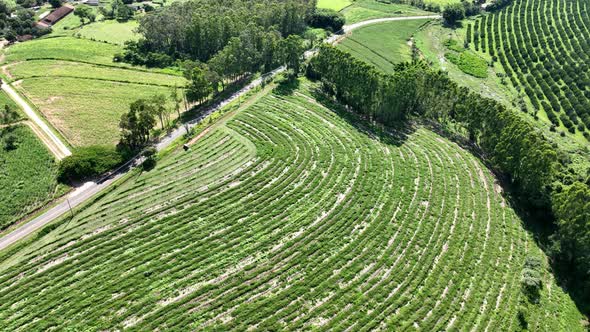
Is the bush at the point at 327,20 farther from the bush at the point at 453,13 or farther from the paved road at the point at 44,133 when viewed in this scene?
the paved road at the point at 44,133

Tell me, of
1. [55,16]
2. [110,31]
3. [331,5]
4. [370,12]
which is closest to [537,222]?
[370,12]

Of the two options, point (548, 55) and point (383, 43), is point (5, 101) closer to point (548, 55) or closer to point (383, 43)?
point (383, 43)

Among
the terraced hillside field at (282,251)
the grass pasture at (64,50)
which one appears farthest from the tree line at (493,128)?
the grass pasture at (64,50)

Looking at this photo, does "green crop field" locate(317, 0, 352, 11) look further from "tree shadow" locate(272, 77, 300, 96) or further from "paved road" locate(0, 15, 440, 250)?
"paved road" locate(0, 15, 440, 250)

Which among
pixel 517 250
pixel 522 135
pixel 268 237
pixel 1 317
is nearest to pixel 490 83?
pixel 522 135

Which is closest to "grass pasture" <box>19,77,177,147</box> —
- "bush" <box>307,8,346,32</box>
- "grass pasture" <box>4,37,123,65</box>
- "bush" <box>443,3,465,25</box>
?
"grass pasture" <box>4,37,123,65</box>

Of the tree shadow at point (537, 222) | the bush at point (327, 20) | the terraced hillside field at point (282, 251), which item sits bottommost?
the tree shadow at point (537, 222)
